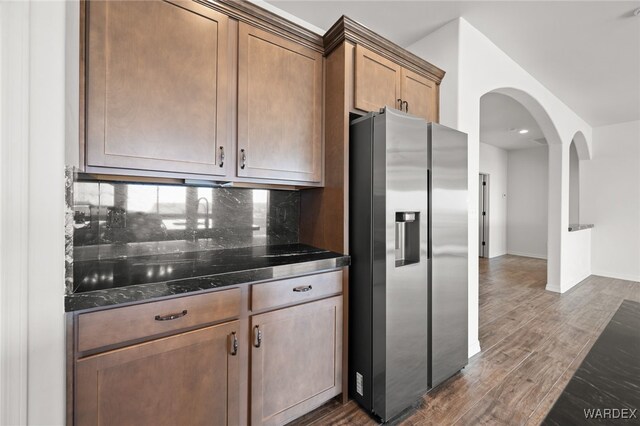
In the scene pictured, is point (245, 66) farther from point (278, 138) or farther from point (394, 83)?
point (394, 83)

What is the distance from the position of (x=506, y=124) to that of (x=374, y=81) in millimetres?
4431

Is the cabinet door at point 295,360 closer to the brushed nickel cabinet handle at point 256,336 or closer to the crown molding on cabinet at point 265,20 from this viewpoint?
the brushed nickel cabinet handle at point 256,336

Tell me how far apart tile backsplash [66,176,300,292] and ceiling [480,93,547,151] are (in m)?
3.51

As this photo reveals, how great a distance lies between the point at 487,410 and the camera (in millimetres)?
1721

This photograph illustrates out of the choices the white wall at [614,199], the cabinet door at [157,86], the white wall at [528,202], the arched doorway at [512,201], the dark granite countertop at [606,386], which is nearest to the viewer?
the dark granite countertop at [606,386]

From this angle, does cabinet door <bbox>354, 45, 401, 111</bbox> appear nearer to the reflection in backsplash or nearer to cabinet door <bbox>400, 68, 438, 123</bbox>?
cabinet door <bbox>400, 68, 438, 123</bbox>

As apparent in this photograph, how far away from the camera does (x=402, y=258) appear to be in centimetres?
185

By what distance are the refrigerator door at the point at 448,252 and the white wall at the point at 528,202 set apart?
6.25m

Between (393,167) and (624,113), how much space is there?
5.60 m

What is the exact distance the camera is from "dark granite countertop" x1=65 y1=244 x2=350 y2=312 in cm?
106

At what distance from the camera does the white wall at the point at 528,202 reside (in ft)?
21.8

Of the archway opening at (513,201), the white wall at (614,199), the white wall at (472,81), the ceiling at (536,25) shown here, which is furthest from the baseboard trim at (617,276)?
the white wall at (472,81)

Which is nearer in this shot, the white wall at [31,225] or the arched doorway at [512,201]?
the white wall at [31,225]

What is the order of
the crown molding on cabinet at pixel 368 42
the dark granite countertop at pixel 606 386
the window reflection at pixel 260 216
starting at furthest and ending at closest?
the window reflection at pixel 260 216 → the crown molding on cabinet at pixel 368 42 → the dark granite countertop at pixel 606 386
